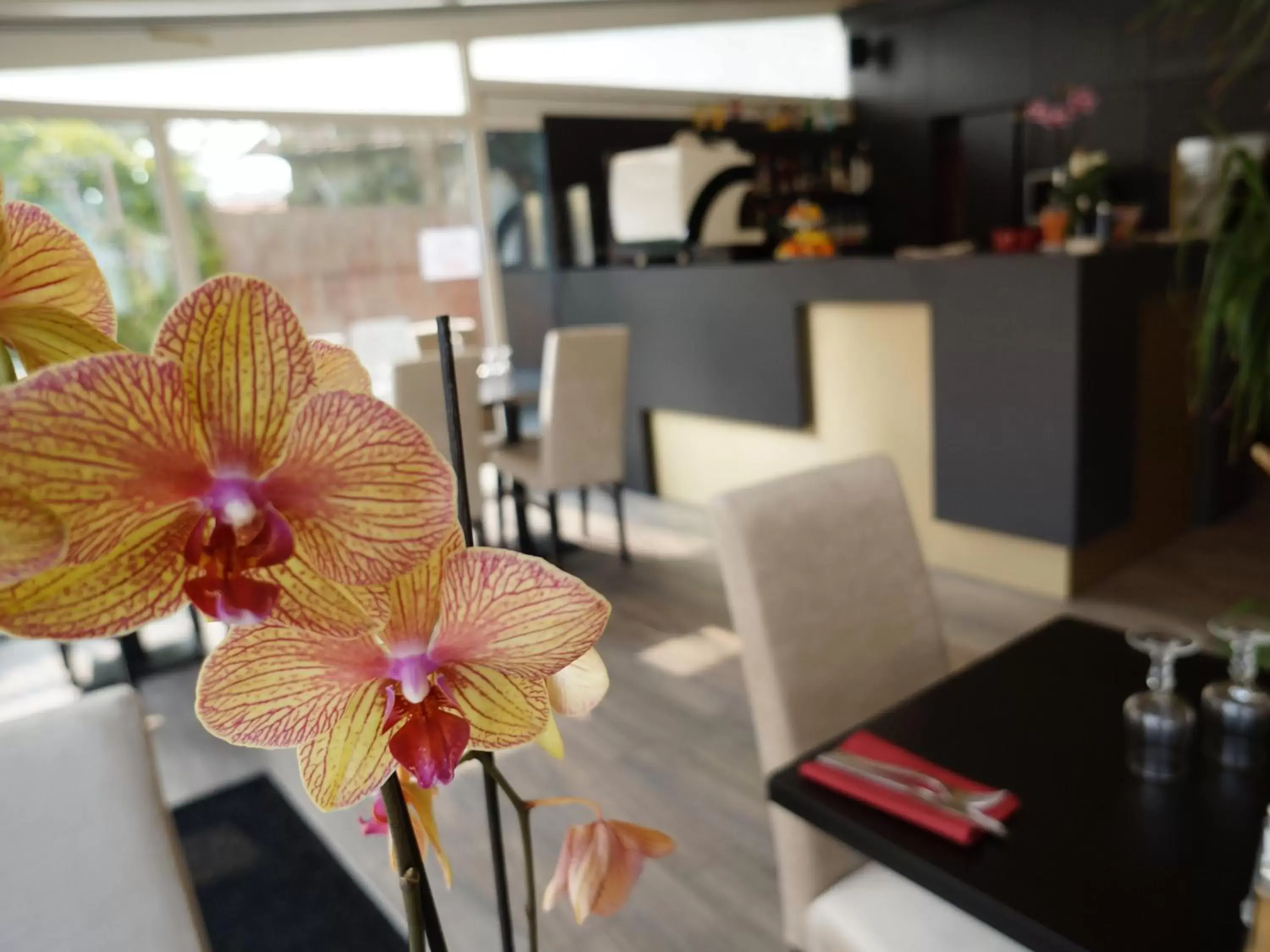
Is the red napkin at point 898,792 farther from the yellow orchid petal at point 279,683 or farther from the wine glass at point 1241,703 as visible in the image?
the yellow orchid petal at point 279,683

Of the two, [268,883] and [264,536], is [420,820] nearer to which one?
[264,536]

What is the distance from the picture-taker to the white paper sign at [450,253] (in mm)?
5832

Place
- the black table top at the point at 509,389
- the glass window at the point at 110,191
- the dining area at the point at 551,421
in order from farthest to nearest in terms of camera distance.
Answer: the glass window at the point at 110,191 < the black table top at the point at 509,389 < the dining area at the point at 551,421

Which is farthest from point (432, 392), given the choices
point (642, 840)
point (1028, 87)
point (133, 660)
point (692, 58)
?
point (1028, 87)

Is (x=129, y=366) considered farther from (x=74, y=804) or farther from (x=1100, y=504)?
(x=1100, y=504)

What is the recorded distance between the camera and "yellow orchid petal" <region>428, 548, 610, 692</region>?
0.29m

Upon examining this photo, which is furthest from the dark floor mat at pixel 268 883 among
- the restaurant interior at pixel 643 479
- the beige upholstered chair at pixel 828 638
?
the beige upholstered chair at pixel 828 638

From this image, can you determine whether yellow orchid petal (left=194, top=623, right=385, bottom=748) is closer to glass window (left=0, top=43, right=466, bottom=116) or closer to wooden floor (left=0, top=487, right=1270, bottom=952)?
wooden floor (left=0, top=487, right=1270, bottom=952)

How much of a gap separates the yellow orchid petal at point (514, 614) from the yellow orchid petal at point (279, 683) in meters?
0.03

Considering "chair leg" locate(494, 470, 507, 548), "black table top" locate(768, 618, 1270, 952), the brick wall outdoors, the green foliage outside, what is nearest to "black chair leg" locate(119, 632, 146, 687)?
"chair leg" locate(494, 470, 507, 548)

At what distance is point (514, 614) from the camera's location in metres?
0.31

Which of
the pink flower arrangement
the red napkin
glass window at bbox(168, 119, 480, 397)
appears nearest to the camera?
the red napkin

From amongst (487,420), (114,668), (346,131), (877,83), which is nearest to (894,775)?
(114,668)

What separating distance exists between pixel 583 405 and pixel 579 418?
5 centimetres
